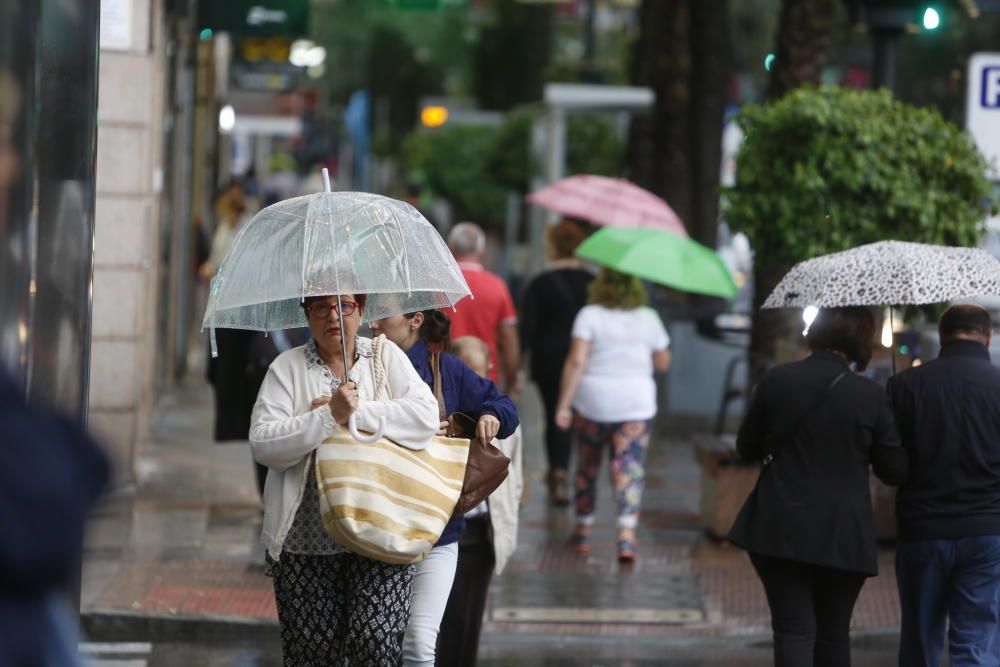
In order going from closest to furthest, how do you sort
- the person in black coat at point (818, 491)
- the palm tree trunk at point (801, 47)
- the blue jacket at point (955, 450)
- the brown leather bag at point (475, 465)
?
the brown leather bag at point (475, 465) → the person in black coat at point (818, 491) → the blue jacket at point (955, 450) → the palm tree trunk at point (801, 47)

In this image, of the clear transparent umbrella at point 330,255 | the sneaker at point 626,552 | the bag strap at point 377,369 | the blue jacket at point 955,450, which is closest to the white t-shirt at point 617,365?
the sneaker at point 626,552

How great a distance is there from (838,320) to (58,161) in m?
2.67

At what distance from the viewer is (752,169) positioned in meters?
9.96

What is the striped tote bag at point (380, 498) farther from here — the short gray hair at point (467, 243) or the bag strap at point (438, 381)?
the short gray hair at point (467, 243)

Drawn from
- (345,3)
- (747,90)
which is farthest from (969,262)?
(345,3)

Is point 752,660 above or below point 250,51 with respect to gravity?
below

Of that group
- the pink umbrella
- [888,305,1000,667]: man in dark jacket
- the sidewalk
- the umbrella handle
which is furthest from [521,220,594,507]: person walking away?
the umbrella handle

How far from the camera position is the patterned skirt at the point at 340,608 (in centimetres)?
486

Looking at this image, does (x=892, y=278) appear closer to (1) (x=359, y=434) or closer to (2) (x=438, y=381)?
(2) (x=438, y=381)

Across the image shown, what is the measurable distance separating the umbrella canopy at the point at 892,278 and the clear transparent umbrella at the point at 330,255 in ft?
5.66

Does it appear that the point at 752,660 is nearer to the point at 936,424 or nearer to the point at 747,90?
the point at 936,424

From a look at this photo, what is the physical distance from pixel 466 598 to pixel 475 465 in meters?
1.02

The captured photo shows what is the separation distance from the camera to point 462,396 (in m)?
5.46

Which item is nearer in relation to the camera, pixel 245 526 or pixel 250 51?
pixel 245 526
